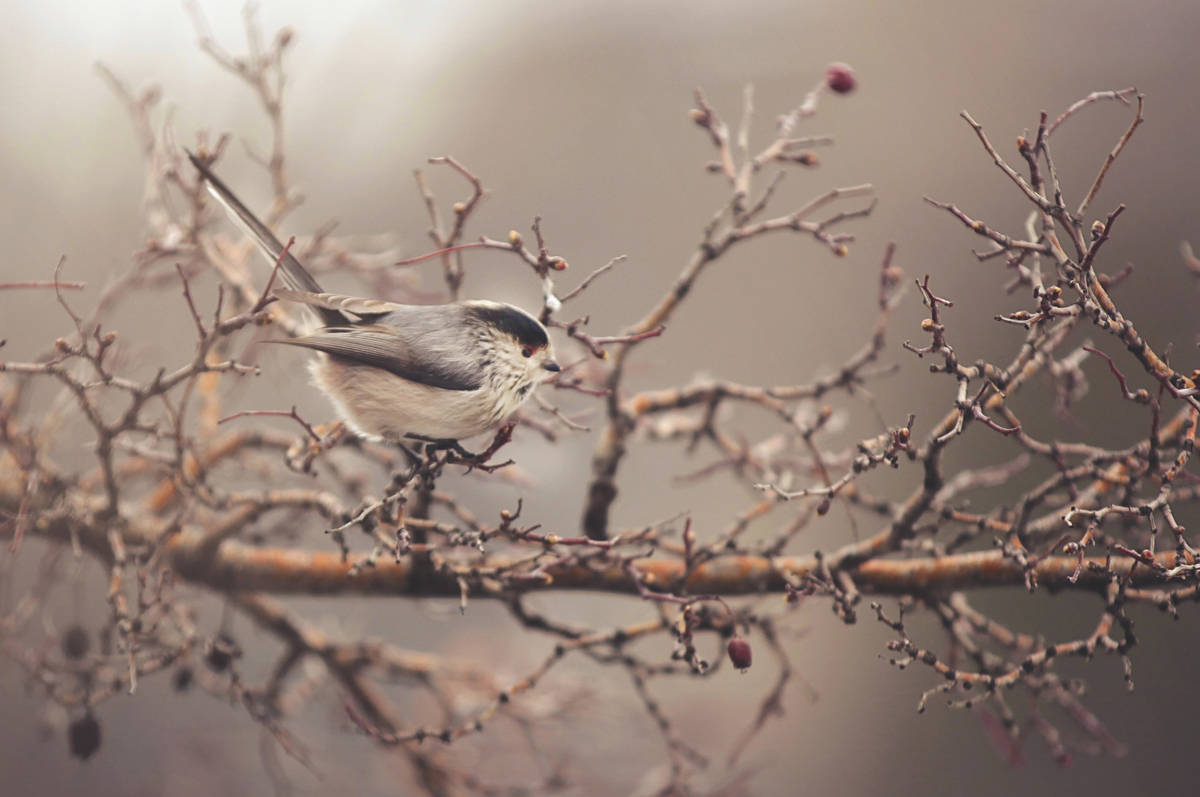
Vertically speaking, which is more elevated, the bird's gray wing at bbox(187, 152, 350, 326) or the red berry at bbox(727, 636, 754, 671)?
the bird's gray wing at bbox(187, 152, 350, 326)

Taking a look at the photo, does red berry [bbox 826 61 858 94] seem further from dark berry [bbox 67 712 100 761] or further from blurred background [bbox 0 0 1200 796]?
dark berry [bbox 67 712 100 761]

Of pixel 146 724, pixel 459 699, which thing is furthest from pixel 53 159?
pixel 459 699

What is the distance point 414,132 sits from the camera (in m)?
2.08

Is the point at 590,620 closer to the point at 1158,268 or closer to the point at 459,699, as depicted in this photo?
the point at 459,699

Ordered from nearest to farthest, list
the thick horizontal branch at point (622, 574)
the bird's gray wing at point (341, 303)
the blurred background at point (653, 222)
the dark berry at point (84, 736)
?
the bird's gray wing at point (341, 303), the thick horizontal branch at point (622, 574), the dark berry at point (84, 736), the blurred background at point (653, 222)

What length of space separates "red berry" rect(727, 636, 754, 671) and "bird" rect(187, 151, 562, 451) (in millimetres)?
367

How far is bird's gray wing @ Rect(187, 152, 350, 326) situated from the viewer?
76cm

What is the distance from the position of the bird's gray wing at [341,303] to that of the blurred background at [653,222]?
1.64ft

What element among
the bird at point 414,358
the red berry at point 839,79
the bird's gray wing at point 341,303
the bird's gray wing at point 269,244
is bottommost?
the bird at point 414,358

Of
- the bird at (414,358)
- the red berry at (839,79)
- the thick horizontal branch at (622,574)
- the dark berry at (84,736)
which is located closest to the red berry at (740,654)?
the thick horizontal branch at (622,574)

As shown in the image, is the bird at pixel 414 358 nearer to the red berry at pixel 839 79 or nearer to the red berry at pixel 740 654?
the red berry at pixel 740 654

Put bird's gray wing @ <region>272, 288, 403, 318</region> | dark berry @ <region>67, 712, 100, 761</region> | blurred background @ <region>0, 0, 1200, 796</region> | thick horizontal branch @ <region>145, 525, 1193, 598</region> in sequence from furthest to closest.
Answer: blurred background @ <region>0, 0, 1200, 796</region>
dark berry @ <region>67, 712, 100, 761</region>
thick horizontal branch @ <region>145, 525, 1193, 598</region>
bird's gray wing @ <region>272, 288, 403, 318</region>

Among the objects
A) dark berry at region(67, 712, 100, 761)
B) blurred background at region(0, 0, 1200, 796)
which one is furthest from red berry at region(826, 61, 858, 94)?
dark berry at region(67, 712, 100, 761)

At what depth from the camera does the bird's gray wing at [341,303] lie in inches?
29.1
